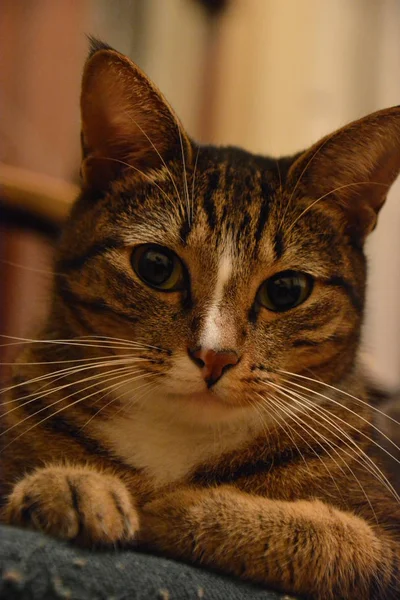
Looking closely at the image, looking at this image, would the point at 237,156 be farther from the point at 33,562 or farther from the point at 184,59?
the point at 33,562

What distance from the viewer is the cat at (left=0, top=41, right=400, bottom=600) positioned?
2.46 ft

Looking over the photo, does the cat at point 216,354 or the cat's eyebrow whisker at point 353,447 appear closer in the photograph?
the cat at point 216,354

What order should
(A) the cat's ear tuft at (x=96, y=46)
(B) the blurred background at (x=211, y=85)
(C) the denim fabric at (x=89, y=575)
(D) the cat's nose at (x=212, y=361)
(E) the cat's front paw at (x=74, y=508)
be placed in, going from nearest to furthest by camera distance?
(C) the denim fabric at (x=89, y=575), (E) the cat's front paw at (x=74, y=508), (D) the cat's nose at (x=212, y=361), (A) the cat's ear tuft at (x=96, y=46), (B) the blurred background at (x=211, y=85)

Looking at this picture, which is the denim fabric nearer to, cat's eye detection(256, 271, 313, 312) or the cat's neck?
the cat's neck

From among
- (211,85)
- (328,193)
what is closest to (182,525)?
Result: (328,193)

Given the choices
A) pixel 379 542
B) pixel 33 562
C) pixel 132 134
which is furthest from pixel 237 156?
pixel 33 562

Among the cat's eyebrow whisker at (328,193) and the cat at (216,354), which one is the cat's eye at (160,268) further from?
the cat's eyebrow whisker at (328,193)

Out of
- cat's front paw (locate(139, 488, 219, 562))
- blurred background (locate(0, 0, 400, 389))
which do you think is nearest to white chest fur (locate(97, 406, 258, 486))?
cat's front paw (locate(139, 488, 219, 562))

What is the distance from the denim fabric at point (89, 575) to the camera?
0.51 metres

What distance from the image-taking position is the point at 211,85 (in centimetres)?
146

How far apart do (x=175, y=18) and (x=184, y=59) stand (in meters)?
0.09

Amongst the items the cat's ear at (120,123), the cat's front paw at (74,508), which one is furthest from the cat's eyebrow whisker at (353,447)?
the cat's ear at (120,123)

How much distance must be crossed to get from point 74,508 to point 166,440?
282mm

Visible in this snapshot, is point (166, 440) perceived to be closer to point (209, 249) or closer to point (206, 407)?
point (206, 407)
